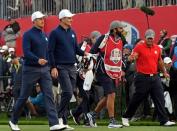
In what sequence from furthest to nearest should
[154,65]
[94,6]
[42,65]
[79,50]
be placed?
[94,6] < [154,65] < [79,50] < [42,65]

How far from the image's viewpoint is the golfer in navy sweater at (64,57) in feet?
44.1

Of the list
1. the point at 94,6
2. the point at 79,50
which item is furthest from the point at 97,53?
the point at 94,6

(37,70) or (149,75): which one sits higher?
(37,70)

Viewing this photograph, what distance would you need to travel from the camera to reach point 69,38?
44.8ft

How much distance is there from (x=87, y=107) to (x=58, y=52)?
2101mm

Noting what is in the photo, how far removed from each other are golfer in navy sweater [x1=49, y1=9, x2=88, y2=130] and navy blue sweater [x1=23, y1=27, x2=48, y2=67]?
36cm

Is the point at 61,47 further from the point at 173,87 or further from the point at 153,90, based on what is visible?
the point at 173,87

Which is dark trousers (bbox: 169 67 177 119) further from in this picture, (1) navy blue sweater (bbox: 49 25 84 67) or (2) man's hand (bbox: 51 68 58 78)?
(2) man's hand (bbox: 51 68 58 78)

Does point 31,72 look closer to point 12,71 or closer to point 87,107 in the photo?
point 87,107

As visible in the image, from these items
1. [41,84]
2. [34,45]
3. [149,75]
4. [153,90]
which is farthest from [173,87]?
[34,45]

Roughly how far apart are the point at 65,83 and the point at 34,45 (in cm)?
101

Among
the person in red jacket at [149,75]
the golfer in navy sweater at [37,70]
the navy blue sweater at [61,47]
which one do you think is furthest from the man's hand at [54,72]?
the person in red jacket at [149,75]

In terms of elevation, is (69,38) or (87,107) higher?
(69,38)

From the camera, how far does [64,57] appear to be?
44.4 ft
